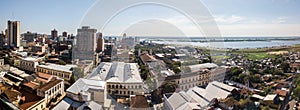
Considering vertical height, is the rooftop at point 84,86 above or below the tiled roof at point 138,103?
above

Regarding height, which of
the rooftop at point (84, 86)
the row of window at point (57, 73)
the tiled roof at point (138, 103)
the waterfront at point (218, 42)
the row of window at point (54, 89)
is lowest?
the tiled roof at point (138, 103)

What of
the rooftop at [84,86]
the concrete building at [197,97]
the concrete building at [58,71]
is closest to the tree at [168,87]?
the concrete building at [197,97]

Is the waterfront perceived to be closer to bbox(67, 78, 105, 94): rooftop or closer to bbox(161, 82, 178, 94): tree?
bbox(161, 82, 178, 94): tree

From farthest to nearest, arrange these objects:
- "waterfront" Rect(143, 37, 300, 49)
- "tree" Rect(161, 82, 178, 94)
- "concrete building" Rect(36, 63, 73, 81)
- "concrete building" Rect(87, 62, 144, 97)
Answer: "concrete building" Rect(36, 63, 73, 81) < "concrete building" Rect(87, 62, 144, 97) < "tree" Rect(161, 82, 178, 94) < "waterfront" Rect(143, 37, 300, 49)

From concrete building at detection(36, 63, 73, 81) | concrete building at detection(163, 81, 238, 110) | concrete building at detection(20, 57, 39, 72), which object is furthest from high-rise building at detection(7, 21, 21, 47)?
concrete building at detection(163, 81, 238, 110)

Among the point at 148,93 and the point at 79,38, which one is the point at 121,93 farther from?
the point at 79,38

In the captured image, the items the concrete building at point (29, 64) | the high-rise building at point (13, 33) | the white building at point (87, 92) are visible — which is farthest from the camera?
the high-rise building at point (13, 33)

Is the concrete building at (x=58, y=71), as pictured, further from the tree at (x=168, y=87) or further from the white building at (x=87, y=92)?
the tree at (x=168, y=87)

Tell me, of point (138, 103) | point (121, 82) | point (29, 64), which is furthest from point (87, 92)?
point (29, 64)

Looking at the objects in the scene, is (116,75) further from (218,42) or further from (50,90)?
(218,42)

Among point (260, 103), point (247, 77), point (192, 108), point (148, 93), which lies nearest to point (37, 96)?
point (148, 93)

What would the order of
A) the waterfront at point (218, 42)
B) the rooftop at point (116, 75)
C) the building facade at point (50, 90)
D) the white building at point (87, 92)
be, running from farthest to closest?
the rooftop at point (116, 75), the waterfront at point (218, 42), the building facade at point (50, 90), the white building at point (87, 92)

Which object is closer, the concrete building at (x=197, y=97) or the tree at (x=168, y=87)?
the concrete building at (x=197, y=97)
